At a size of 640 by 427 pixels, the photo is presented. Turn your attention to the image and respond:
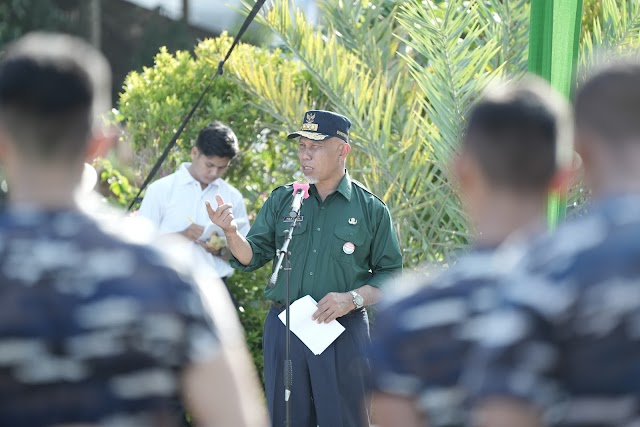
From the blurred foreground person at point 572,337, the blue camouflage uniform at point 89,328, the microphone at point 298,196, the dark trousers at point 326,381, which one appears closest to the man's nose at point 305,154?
the microphone at point 298,196

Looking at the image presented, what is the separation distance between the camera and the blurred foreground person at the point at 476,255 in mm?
2316

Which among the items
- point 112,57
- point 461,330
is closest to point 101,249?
point 461,330

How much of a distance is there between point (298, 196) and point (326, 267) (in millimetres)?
415

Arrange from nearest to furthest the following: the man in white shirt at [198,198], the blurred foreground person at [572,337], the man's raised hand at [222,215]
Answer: the blurred foreground person at [572,337], the man's raised hand at [222,215], the man in white shirt at [198,198]

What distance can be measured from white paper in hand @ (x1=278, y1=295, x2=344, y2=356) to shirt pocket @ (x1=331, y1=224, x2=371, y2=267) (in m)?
0.30

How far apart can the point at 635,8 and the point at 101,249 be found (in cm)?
541

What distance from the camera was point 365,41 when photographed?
26.0 feet

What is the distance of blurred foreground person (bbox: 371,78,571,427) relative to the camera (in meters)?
2.32

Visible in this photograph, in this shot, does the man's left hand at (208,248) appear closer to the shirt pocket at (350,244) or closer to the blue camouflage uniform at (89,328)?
the shirt pocket at (350,244)

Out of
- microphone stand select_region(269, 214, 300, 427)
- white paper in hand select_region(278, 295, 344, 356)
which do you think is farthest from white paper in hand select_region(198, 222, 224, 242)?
white paper in hand select_region(278, 295, 344, 356)

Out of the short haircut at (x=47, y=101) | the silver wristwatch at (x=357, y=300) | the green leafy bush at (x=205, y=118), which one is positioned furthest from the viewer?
the green leafy bush at (x=205, y=118)

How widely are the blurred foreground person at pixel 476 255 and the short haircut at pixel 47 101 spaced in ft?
2.49

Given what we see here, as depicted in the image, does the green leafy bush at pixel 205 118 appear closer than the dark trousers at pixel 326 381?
No

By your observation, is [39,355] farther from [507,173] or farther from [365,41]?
[365,41]
